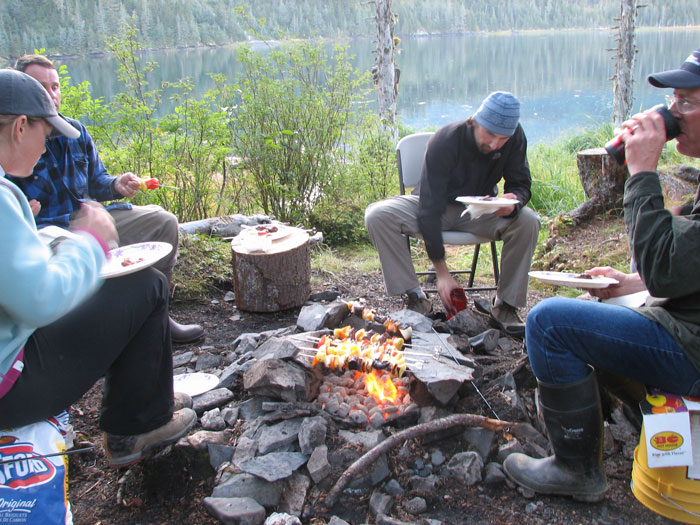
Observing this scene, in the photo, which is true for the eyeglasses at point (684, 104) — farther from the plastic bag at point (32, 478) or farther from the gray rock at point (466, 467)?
the plastic bag at point (32, 478)

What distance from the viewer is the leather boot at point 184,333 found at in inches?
142

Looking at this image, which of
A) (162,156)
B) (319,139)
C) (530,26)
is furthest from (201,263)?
(530,26)

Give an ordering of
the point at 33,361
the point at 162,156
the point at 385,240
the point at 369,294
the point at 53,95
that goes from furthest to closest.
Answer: the point at 162,156 → the point at 369,294 → the point at 385,240 → the point at 53,95 → the point at 33,361

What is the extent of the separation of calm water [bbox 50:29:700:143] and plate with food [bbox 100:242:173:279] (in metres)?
6.11

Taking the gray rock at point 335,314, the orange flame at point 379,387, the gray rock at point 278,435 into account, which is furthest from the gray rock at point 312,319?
the gray rock at point 278,435

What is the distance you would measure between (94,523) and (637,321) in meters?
2.28

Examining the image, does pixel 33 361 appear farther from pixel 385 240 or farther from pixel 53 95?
pixel 385 240

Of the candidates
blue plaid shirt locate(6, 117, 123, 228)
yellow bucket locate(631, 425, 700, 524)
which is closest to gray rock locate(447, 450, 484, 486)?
yellow bucket locate(631, 425, 700, 524)

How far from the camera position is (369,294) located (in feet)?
14.8

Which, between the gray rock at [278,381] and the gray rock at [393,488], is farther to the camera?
the gray rock at [278,381]

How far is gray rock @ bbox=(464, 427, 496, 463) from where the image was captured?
2330mm

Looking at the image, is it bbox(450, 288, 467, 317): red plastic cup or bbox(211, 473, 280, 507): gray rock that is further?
bbox(450, 288, 467, 317): red plastic cup

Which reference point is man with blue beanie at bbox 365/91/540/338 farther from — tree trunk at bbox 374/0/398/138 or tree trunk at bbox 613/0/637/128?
tree trunk at bbox 613/0/637/128

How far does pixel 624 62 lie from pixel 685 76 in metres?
9.38
